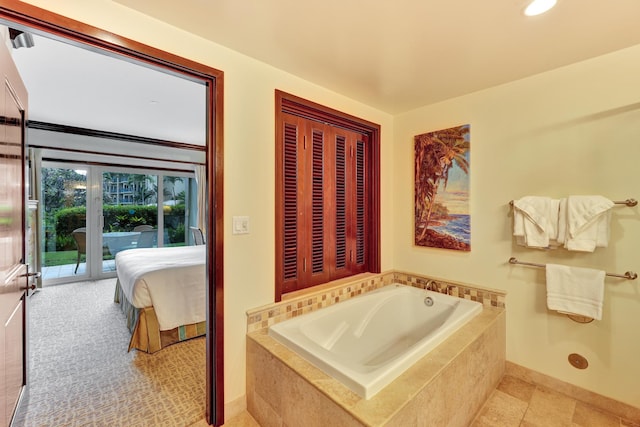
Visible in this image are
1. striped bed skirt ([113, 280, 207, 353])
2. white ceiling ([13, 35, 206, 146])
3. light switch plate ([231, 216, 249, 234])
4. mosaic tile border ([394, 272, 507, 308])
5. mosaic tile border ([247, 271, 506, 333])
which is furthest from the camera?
striped bed skirt ([113, 280, 207, 353])

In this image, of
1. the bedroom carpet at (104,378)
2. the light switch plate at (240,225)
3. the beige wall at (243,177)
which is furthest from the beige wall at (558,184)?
the bedroom carpet at (104,378)

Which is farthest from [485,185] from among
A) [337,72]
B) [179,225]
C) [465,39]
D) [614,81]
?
[179,225]

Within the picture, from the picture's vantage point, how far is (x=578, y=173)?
1.89 m

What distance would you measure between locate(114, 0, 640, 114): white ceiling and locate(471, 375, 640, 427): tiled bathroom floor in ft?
7.45

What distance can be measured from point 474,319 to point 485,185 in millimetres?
1065

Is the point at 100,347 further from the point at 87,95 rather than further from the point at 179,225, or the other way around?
the point at 179,225

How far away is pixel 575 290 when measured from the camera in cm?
184

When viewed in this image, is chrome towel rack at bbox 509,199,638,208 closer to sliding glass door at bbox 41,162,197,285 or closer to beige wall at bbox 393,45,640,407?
beige wall at bbox 393,45,640,407

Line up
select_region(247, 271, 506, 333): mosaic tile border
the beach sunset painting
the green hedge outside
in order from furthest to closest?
the green hedge outside < the beach sunset painting < select_region(247, 271, 506, 333): mosaic tile border

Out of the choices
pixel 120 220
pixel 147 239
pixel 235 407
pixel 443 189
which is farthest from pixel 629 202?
pixel 120 220

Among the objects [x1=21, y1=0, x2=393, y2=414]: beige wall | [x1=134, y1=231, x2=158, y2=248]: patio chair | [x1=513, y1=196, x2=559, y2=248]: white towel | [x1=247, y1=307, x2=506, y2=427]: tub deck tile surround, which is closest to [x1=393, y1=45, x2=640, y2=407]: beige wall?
[x1=513, y1=196, x2=559, y2=248]: white towel

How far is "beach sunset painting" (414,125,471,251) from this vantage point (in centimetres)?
241

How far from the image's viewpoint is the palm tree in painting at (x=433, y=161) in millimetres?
2422

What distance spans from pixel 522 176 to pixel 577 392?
59.8 inches
